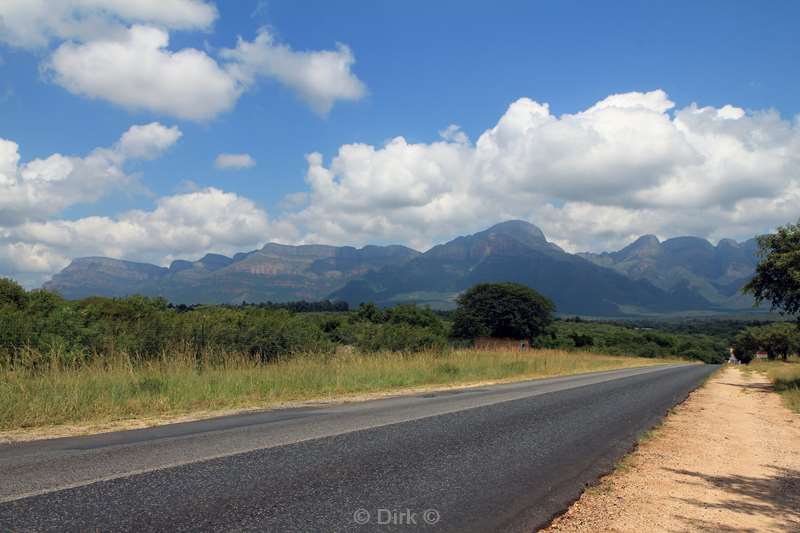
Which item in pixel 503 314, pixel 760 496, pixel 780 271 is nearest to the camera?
pixel 760 496

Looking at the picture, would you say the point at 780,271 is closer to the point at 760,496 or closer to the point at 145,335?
the point at 760,496

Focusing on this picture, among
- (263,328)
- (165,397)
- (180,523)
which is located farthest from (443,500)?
(263,328)

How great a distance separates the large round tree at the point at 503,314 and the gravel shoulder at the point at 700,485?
2294 inches

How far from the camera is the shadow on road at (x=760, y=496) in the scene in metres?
5.68

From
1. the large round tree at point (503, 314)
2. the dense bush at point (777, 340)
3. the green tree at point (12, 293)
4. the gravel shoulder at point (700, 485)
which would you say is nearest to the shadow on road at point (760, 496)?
the gravel shoulder at point (700, 485)

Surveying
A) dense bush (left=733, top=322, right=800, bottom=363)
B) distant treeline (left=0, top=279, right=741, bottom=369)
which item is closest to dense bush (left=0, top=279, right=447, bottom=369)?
distant treeline (left=0, top=279, right=741, bottom=369)

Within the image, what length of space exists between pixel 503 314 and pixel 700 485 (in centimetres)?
6416

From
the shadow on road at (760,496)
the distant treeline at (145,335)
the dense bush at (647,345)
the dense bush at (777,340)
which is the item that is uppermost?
the distant treeline at (145,335)

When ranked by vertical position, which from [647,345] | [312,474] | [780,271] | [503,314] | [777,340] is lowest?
[647,345]

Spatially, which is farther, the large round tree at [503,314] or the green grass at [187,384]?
the large round tree at [503,314]

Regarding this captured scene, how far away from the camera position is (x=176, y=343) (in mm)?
18391

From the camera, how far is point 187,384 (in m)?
12.9

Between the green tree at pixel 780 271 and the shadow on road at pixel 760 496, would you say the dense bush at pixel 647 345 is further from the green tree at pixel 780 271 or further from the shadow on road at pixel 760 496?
the shadow on road at pixel 760 496

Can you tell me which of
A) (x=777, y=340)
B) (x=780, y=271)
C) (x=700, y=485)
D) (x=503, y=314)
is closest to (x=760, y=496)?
(x=700, y=485)
